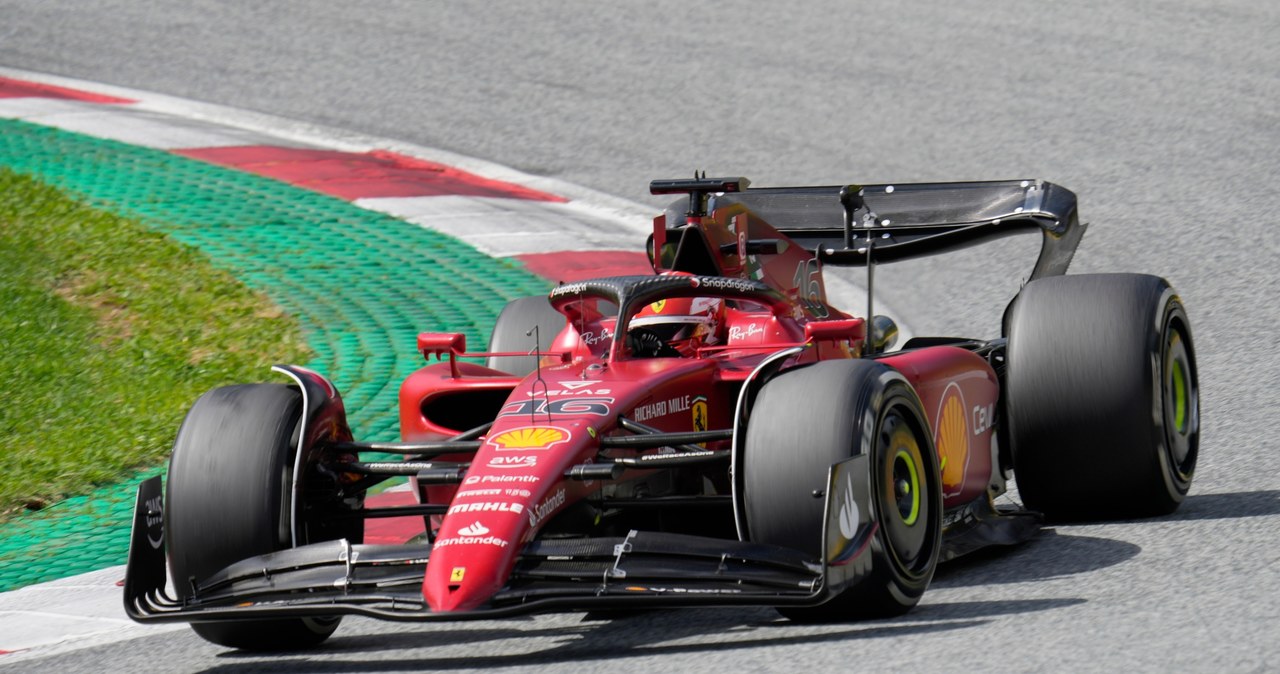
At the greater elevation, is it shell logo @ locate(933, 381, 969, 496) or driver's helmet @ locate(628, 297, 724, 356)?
driver's helmet @ locate(628, 297, 724, 356)

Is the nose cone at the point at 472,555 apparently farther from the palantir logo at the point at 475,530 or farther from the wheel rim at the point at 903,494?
the wheel rim at the point at 903,494

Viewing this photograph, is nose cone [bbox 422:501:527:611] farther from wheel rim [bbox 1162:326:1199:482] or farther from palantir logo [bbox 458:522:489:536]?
wheel rim [bbox 1162:326:1199:482]

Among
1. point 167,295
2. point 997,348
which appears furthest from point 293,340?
point 997,348

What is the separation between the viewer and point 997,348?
7.13 meters

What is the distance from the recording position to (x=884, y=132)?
1410 cm

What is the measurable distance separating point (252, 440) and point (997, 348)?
296cm

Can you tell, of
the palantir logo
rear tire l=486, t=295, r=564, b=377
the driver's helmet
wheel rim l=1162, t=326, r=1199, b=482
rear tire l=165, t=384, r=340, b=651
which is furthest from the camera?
rear tire l=486, t=295, r=564, b=377

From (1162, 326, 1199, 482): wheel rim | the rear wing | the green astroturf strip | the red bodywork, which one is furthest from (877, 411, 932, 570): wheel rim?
the green astroturf strip

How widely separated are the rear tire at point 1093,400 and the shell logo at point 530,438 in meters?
2.00

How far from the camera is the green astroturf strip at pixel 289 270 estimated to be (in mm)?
7504

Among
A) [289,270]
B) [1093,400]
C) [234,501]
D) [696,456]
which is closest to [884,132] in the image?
[289,270]

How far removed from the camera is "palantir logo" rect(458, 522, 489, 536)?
495cm

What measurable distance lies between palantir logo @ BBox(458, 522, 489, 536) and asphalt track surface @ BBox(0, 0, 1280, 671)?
39cm

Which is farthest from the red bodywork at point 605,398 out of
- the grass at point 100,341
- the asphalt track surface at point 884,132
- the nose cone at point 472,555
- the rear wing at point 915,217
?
the grass at point 100,341
